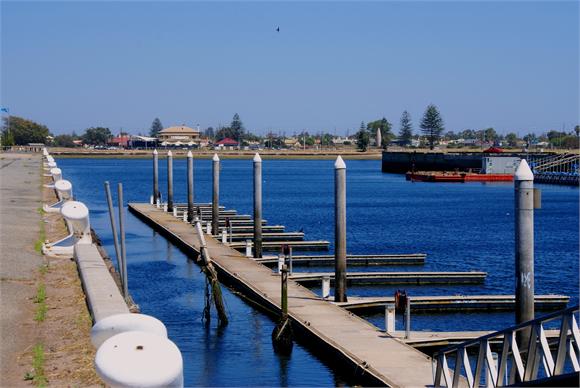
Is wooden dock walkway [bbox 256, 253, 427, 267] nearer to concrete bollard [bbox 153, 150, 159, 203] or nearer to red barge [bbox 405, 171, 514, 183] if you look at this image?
concrete bollard [bbox 153, 150, 159, 203]

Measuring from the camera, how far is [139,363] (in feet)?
30.9

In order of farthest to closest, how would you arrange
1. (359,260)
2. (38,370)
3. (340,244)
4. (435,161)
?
(435,161) < (359,260) < (340,244) < (38,370)

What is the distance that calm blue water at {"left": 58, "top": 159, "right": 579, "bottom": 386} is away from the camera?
20.9 meters

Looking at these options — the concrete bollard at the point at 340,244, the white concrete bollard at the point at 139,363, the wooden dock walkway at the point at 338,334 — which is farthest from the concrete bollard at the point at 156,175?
the white concrete bollard at the point at 139,363

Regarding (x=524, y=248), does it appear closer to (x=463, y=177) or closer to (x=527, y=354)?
(x=527, y=354)

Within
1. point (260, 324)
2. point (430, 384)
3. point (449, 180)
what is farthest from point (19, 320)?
point (449, 180)

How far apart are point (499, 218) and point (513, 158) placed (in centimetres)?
6907

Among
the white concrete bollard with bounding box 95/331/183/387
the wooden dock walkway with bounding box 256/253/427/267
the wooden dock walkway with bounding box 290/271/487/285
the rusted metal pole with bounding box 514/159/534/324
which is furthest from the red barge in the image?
the white concrete bollard with bounding box 95/331/183/387

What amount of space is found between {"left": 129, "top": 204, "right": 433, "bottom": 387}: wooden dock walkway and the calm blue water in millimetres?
459

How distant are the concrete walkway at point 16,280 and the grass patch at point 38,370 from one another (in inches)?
5.0

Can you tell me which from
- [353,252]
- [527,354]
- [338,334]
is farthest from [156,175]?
→ [527,354]

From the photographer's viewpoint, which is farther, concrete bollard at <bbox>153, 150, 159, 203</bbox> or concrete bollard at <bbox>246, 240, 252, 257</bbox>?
concrete bollard at <bbox>153, 150, 159, 203</bbox>

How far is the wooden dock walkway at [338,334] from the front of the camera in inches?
672

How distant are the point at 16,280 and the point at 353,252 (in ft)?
72.5
